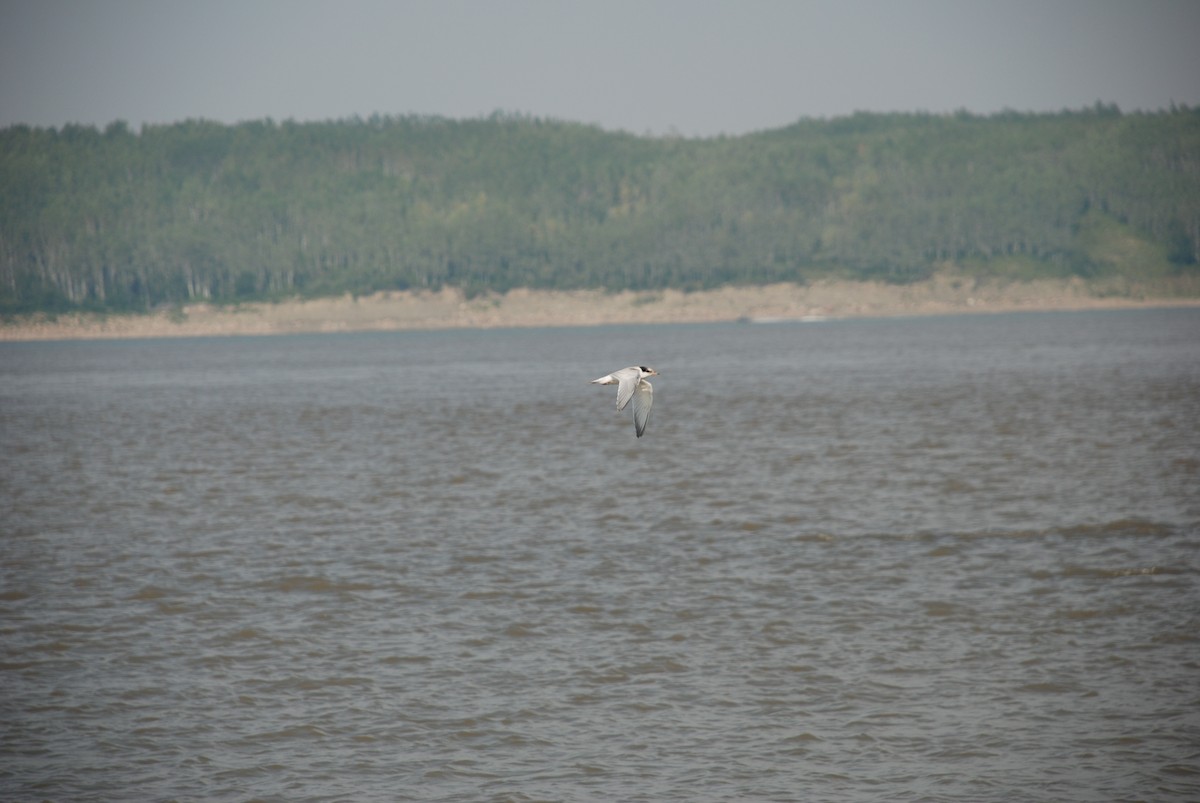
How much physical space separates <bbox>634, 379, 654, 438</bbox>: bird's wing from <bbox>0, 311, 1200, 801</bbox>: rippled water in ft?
13.5

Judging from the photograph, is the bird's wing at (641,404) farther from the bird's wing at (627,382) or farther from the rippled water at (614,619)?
the rippled water at (614,619)

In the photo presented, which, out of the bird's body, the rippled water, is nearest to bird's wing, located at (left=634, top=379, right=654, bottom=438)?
the bird's body

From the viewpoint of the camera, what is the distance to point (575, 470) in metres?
40.7

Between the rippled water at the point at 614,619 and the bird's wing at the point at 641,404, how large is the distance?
4126 millimetres

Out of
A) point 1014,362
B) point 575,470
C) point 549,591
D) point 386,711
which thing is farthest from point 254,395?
point 386,711

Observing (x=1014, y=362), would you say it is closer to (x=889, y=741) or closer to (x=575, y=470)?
(x=575, y=470)

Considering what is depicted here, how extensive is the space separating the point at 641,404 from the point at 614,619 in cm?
708

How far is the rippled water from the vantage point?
15.0 metres

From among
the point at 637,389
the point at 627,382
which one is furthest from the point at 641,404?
the point at 627,382

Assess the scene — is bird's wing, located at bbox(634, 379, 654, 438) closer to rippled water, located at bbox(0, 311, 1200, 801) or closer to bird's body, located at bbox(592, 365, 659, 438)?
bird's body, located at bbox(592, 365, 659, 438)

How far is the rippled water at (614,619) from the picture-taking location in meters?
15.0

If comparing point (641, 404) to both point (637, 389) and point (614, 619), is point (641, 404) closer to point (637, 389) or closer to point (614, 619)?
point (637, 389)

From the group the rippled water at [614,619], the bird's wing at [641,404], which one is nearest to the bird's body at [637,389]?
the bird's wing at [641,404]

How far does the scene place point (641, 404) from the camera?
47.9 ft
